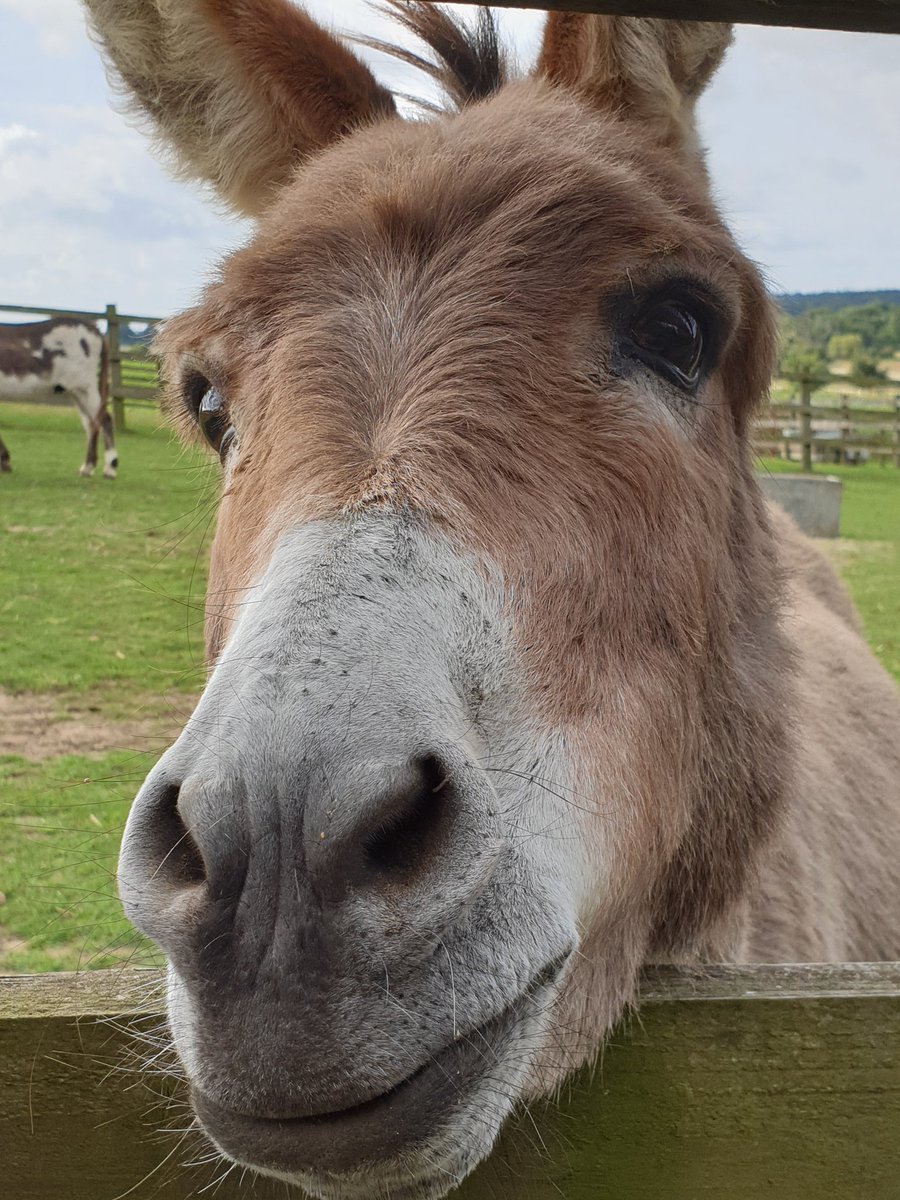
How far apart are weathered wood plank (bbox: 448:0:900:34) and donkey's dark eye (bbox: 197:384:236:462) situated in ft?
3.89

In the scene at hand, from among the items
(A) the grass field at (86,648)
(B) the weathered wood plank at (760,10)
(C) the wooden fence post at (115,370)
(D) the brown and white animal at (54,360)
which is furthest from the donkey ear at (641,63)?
(C) the wooden fence post at (115,370)

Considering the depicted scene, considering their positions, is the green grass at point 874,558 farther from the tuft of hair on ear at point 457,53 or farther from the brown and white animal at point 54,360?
the brown and white animal at point 54,360

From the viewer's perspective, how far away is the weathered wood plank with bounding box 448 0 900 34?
1282mm

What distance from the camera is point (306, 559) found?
4.54ft

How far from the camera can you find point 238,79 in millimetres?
2695

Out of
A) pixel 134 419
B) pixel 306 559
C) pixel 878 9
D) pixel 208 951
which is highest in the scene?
pixel 134 419

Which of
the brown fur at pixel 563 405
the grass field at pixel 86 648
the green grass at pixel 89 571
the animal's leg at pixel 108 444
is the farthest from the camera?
the animal's leg at pixel 108 444

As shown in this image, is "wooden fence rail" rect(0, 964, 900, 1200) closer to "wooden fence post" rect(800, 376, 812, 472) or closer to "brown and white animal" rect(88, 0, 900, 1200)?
"brown and white animal" rect(88, 0, 900, 1200)

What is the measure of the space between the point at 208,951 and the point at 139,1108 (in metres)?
0.29

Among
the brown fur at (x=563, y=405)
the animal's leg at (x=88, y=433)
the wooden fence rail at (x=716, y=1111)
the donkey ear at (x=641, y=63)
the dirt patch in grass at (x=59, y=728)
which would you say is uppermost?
the animal's leg at (x=88, y=433)

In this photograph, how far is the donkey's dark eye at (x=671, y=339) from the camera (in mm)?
2023

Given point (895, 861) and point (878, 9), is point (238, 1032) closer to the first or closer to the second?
point (878, 9)

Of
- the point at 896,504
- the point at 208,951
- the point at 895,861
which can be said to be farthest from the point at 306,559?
the point at 896,504

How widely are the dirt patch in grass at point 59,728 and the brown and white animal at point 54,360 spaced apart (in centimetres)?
959
